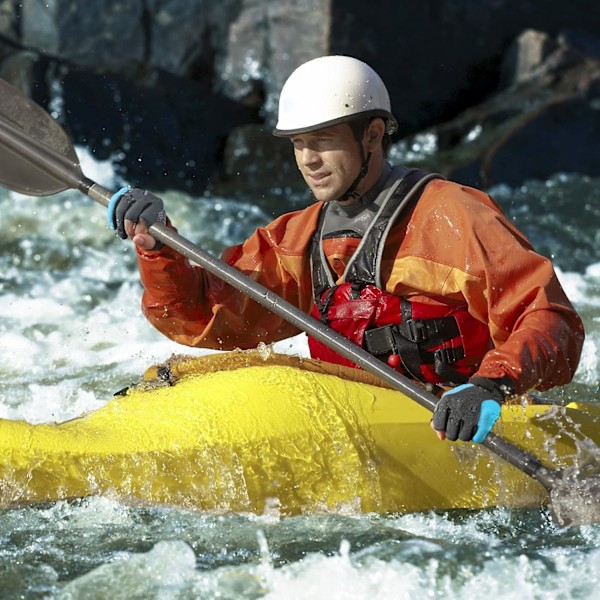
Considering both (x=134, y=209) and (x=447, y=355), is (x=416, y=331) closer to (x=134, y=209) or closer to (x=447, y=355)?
(x=447, y=355)

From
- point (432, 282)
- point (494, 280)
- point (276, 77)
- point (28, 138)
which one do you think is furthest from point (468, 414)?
point (276, 77)

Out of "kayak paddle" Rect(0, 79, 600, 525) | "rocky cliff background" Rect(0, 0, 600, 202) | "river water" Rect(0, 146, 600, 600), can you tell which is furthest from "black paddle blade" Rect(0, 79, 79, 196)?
"rocky cliff background" Rect(0, 0, 600, 202)

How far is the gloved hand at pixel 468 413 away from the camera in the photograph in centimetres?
315

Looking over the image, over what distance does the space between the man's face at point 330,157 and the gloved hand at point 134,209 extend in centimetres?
46

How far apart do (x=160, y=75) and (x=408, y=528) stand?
21.5ft

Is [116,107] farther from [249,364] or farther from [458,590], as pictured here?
[458,590]

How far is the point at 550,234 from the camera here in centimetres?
822

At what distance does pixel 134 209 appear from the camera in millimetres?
3666

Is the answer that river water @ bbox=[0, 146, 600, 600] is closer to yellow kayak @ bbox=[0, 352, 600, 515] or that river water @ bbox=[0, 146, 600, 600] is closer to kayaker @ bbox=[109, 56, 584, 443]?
yellow kayak @ bbox=[0, 352, 600, 515]

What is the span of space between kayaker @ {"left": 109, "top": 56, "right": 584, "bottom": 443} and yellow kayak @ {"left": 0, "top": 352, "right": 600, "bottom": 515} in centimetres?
22

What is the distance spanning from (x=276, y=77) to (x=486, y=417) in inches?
276

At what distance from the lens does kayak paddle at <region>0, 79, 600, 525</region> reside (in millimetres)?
3357

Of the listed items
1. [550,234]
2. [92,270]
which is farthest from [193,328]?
[550,234]

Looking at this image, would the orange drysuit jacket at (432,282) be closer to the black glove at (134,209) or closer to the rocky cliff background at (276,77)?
the black glove at (134,209)
